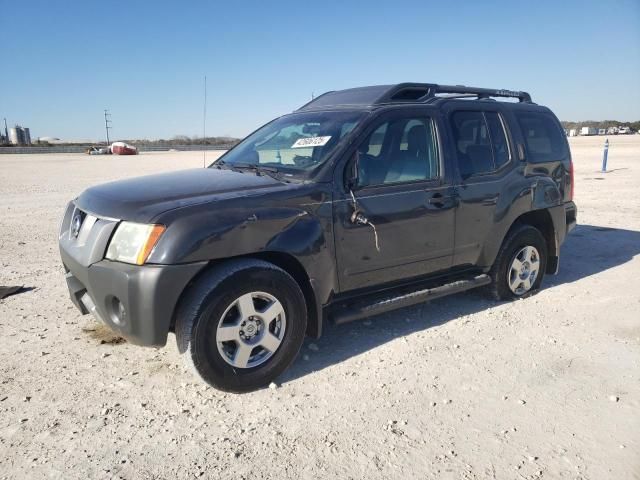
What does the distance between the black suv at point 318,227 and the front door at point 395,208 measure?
12 mm

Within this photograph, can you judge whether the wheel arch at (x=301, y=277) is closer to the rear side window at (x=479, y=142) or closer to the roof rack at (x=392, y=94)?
the roof rack at (x=392, y=94)

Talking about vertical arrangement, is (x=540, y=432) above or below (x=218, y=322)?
below

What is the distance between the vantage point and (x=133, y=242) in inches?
117

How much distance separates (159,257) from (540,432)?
2.39 metres

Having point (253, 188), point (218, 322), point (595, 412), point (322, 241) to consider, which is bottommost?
point (595, 412)

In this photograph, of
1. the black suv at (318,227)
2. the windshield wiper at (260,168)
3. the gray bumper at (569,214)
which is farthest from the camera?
the gray bumper at (569,214)

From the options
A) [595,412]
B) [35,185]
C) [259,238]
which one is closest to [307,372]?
[259,238]

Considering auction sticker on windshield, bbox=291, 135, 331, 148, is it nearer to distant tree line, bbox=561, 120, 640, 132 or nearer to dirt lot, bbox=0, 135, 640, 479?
dirt lot, bbox=0, 135, 640, 479

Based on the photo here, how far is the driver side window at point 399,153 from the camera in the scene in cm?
380

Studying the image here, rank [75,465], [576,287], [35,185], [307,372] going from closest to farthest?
[75,465]
[307,372]
[576,287]
[35,185]

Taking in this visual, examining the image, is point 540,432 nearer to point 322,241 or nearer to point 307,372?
point 307,372

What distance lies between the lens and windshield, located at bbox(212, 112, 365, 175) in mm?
3768

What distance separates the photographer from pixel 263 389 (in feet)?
10.9

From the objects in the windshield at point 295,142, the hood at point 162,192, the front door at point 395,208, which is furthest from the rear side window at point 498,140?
the hood at point 162,192
